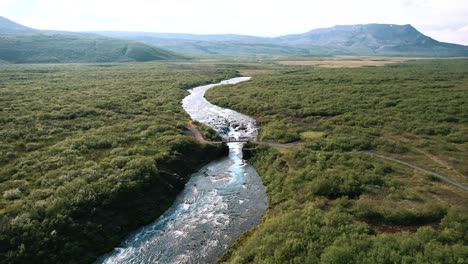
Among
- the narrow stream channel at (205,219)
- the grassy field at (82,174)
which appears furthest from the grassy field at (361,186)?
the grassy field at (82,174)

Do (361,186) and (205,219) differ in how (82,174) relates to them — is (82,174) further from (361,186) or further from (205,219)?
(361,186)

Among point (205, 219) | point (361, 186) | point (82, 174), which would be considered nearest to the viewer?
point (205, 219)

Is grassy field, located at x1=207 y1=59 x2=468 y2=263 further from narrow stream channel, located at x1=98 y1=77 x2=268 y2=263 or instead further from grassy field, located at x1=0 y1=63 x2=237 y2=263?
grassy field, located at x1=0 y1=63 x2=237 y2=263

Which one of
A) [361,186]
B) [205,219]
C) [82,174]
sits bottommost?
[205,219]

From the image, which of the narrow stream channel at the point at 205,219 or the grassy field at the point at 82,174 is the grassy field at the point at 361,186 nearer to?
the narrow stream channel at the point at 205,219

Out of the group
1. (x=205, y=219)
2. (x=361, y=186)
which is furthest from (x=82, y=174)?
(x=361, y=186)


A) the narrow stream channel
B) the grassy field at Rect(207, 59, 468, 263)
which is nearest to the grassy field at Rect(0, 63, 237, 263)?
the narrow stream channel

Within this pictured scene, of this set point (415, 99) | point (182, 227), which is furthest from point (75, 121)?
point (415, 99)
